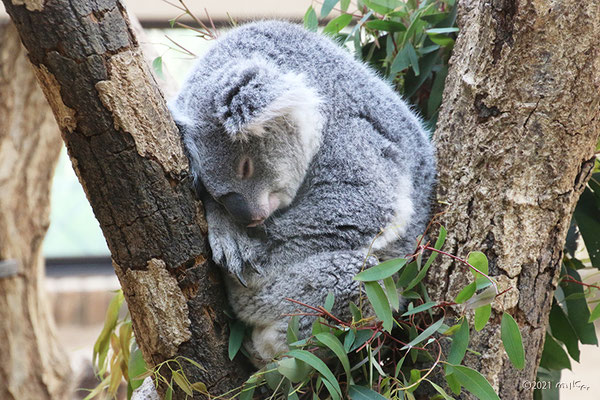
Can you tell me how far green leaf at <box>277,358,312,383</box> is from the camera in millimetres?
1804

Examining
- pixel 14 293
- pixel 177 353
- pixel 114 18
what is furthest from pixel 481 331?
pixel 14 293

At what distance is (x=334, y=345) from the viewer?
1.80 m

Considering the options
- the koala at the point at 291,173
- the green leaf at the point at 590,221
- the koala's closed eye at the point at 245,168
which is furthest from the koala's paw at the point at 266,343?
the green leaf at the point at 590,221

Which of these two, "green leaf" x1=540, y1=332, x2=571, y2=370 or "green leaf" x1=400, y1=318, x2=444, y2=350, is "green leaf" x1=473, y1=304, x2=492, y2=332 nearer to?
"green leaf" x1=400, y1=318, x2=444, y2=350

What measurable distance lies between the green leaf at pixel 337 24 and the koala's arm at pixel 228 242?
1.20 meters

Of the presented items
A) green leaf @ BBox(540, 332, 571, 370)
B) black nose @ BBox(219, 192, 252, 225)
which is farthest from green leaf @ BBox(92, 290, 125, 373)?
green leaf @ BBox(540, 332, 571, 370)

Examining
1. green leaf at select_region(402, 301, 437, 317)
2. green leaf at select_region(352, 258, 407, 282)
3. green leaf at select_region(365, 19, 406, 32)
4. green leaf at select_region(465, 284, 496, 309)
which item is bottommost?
green leaf at select_region(402, 301, 437, 317)

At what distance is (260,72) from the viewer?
1977mm

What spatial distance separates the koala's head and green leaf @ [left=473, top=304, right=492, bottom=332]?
2.47ft

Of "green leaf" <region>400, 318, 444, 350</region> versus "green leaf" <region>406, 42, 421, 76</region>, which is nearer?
"green leaf" <region>400, 318, 444, 350</region>

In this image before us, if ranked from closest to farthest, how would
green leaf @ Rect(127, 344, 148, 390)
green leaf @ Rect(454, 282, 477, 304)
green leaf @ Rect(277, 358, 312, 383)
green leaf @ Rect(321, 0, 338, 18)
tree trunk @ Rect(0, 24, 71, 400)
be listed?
green leaf @ Rect(454, 282, 477, 304), green leaf @ Rect(277, 358, 312, 383), green leaf @ Rect(127, 344, 148, 390), green leaf @ Rect(321, 0, 338, 18), tree trunk @ Rect(0, 24, 71, 400)

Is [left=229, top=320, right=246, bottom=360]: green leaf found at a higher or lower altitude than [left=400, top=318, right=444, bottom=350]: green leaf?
higher

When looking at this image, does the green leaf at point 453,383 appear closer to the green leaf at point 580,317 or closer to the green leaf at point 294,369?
the green leaf at point 294,369

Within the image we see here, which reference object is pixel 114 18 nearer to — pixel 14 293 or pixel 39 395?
pixel 14 293
